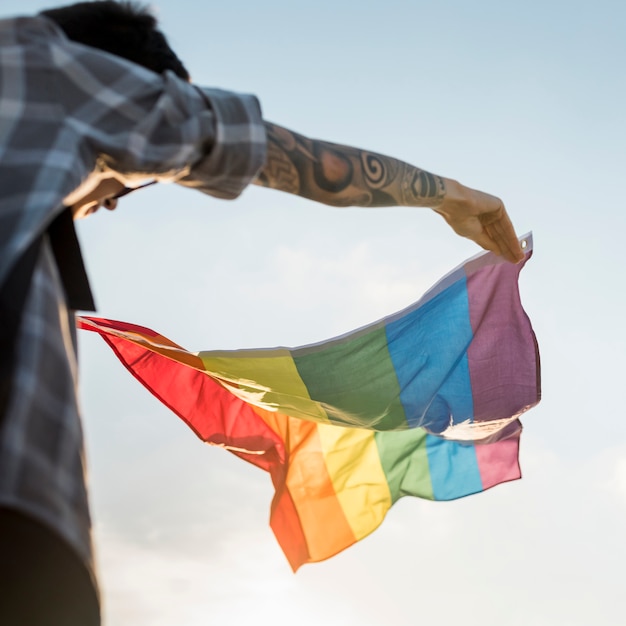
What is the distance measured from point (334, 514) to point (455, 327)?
4.39 feet

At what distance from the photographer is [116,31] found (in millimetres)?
1389

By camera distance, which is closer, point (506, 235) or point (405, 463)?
point (506, 235)

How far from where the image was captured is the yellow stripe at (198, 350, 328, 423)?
3.84 meters

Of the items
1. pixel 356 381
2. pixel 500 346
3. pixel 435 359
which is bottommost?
pixel 356 381

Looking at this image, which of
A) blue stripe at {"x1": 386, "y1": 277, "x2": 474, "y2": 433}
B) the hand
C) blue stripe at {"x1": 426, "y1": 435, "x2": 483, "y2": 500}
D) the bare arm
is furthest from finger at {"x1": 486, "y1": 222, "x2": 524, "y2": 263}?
blue stripe at {"x1": 426, "y1": 435, "x2": 483, "y2": 500}

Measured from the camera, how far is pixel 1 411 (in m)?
0.87

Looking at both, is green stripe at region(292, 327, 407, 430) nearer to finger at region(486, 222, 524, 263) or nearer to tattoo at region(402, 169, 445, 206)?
finger at region(486, 222, 524, 263)

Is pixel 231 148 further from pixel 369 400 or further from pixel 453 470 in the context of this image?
pixel 453 470

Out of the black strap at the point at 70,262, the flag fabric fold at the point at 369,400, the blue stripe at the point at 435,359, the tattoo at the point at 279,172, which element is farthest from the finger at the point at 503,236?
the blue stripe at the point at 435,359

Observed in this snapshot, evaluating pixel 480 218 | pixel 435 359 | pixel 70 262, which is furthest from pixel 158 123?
pixel 435 359

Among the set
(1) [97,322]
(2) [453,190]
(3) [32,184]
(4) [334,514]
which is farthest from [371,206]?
(4) [334,514]

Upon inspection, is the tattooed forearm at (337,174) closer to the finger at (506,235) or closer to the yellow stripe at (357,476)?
the finger at (506,235)

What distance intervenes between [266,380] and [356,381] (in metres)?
0.51

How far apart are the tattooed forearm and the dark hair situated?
253 millimetres
